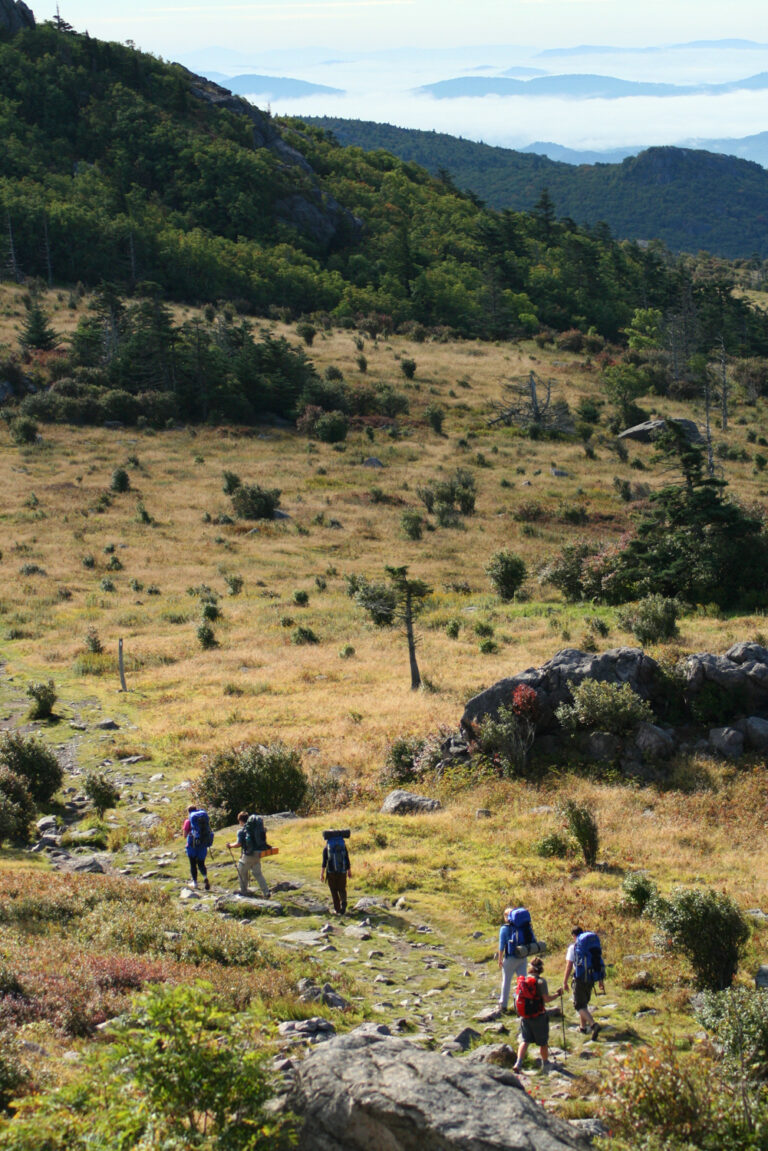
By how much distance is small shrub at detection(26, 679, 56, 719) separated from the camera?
23.7 meters

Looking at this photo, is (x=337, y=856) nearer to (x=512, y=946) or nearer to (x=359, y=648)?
(x=512, y=946)

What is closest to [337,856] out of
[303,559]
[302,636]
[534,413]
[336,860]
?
[336,860]

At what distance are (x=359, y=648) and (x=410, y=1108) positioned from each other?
24504 millimetres

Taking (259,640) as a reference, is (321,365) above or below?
above

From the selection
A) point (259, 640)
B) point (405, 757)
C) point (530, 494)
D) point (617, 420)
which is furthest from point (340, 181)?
point (405, 757)

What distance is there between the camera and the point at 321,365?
260 ft

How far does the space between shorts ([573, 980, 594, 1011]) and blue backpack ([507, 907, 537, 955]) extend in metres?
0.65

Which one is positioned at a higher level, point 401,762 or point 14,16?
point 14,16

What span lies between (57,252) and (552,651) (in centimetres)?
9087

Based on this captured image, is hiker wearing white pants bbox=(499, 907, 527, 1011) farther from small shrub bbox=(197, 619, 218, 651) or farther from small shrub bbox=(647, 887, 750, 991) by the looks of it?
small shrub bbox=(197, 619, 218, 651)

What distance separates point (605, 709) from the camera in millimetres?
18375

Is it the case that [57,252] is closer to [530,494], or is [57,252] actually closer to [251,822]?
[530,494]

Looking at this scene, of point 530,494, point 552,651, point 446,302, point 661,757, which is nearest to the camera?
point 661,757

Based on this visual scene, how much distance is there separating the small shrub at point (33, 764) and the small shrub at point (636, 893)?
11.9 meters
